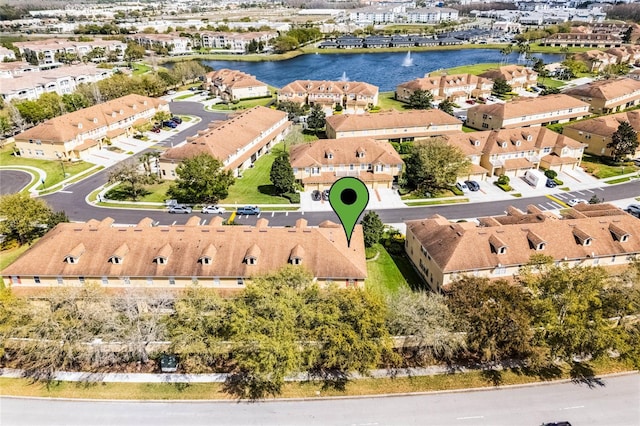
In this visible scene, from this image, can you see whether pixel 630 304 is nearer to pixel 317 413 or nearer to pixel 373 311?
pixel 373 311

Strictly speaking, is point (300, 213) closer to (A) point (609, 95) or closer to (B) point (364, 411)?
(B) point (364, 411)

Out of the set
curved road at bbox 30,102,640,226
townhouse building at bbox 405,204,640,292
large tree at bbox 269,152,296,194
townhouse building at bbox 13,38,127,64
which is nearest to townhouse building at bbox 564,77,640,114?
curved road at bbox 30,102,640,226

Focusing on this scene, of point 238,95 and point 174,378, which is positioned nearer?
point 174,378

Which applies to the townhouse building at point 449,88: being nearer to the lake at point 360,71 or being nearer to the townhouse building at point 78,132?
the lake at point 360,71

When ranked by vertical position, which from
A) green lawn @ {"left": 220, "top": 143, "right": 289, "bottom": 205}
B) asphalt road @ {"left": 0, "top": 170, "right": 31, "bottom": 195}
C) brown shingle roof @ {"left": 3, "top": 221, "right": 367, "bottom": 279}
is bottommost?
asphalt road @ {"left": 0, "top": 170, "right": 31, "bottom": 195}

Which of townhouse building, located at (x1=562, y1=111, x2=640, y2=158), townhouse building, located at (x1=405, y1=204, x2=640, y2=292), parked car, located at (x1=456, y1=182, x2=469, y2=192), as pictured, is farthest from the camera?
townhouse building, located at (x1=562, y1=111, x2=640, y2=158)

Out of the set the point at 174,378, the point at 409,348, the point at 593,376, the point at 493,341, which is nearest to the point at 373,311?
the point at 409,348

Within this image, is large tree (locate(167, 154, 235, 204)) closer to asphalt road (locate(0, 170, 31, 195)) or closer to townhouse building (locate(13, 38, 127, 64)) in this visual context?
asphalt road (locate(0, 170, 31, 195))
